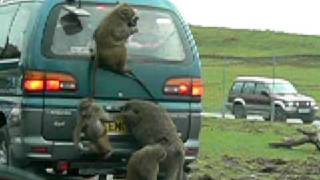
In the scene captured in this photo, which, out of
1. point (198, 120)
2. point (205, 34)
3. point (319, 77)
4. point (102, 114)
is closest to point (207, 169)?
point (198, 120)

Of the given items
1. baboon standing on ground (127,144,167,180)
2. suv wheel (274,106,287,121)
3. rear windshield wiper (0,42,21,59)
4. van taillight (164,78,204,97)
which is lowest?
suv wheel (274,106,287,121)

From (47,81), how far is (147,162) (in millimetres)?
1225

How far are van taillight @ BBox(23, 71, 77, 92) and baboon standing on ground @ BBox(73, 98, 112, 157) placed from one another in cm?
25

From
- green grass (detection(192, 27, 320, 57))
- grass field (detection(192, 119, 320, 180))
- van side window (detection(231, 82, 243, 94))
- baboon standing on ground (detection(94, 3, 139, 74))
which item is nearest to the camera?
baboon standing on ground (detection(94, 3, 139, 74))

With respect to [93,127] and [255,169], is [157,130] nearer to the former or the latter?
[93,127]

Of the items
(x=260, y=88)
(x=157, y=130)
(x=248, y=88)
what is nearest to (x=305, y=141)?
(x=157, y=130)

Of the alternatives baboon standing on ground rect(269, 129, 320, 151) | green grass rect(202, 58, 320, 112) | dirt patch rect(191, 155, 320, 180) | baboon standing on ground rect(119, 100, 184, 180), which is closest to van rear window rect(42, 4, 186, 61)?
baboon standing on ground rect(119, 100, 184, 180)

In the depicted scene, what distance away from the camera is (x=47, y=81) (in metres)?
8.70

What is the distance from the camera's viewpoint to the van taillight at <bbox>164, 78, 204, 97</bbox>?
30.0ft

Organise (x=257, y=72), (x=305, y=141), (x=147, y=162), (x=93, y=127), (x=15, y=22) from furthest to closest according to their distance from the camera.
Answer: (x=257, y=72)
(x=305, y=141)
(x=15, y=22)
(x=93, y=127)
(x=147, y=162)

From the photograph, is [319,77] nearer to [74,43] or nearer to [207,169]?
[207,169]

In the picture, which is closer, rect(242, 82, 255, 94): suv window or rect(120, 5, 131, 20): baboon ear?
rect(120, 5, 131, 20): baboon ear

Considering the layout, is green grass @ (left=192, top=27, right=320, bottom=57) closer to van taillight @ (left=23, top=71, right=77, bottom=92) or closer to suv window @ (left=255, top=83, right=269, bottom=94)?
suv window @ (left=255, top=83, right=269, bottom=94)

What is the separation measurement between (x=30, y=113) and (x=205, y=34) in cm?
8727
